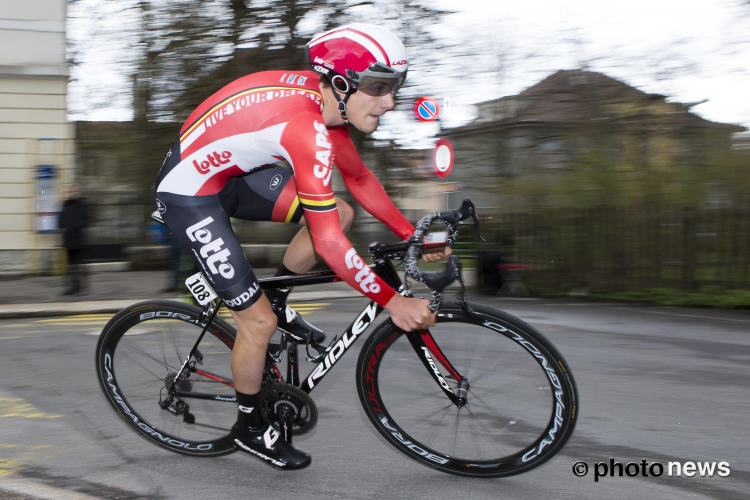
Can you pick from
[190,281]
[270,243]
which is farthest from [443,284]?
[270,243]

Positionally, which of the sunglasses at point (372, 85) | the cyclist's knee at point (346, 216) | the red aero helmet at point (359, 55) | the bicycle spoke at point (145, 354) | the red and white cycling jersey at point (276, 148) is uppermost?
the red aero helmet at point (359, 55)

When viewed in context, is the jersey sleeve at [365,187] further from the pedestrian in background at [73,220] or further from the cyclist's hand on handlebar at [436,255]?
the pedestrian in background at [73,220]

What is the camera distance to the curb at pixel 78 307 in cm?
933

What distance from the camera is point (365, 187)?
10.5ft

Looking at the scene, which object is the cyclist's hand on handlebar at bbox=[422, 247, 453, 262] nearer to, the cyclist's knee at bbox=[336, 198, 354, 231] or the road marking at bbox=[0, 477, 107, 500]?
the cyclist's knee at bbox=[336, 198, 354, 231]

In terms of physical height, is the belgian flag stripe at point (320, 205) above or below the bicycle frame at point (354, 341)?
above

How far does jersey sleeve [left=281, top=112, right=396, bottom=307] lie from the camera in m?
2.54

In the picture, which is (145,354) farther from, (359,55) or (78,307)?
(78,307)

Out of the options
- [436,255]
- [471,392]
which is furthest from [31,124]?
[471,392]

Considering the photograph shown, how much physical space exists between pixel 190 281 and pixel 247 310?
481mm

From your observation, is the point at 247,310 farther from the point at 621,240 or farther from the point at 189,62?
the point at 189,62
